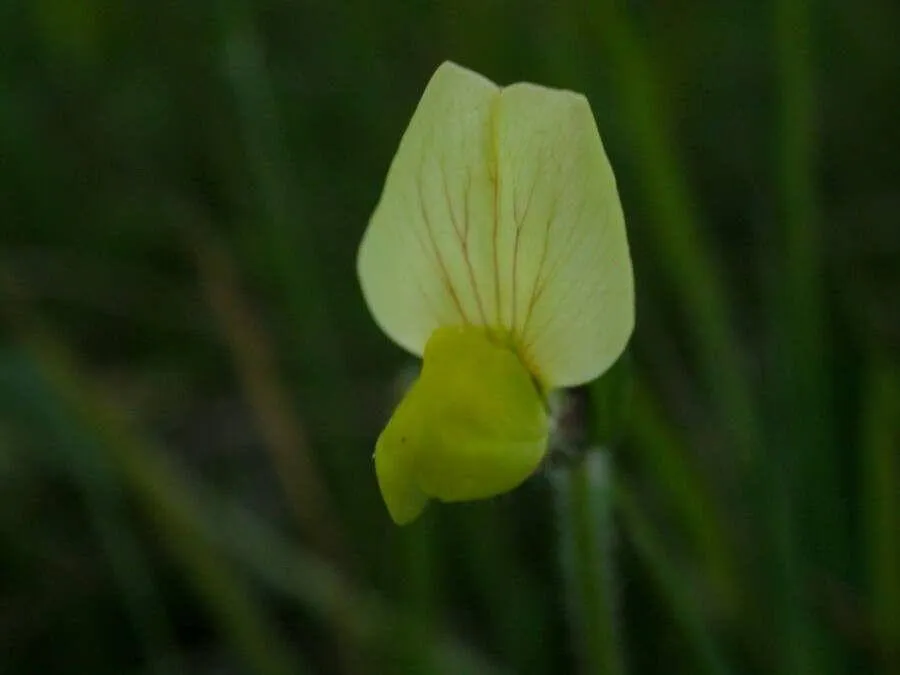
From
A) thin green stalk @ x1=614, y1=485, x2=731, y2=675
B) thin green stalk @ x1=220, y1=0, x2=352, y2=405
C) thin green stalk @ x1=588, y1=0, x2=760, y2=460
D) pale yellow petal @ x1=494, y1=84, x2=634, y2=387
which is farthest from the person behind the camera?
thin green stalk @ x1=220, y1=0, x2=352, y2=405

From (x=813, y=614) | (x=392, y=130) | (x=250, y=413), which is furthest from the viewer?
(x=392, y=130)

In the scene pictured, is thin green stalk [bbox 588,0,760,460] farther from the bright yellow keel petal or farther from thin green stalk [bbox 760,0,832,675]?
the bright yellow keel petal

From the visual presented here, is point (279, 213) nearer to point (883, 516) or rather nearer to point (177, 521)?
point (177, 521)

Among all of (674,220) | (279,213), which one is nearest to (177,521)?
(279,213)

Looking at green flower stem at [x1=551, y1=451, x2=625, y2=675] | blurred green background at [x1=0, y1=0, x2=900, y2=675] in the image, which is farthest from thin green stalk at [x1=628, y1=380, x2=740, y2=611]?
green flower stem at [x1=551, y1=451, x2=625, y2=675]

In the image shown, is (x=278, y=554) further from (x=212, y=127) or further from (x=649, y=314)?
(x=212, y=127)

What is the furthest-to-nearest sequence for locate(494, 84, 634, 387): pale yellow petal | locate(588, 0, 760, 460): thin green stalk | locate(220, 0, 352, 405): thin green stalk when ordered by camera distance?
locate(220, 0, 352, 405): thin green stalk → locate(588, 0, 760, 460): thin green stalk → locate(494, 84, 634, 387): pale yellow petal

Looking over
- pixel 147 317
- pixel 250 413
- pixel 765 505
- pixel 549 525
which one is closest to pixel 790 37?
pixel 765 505
